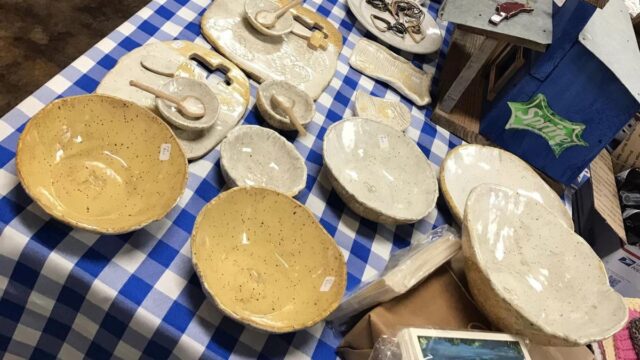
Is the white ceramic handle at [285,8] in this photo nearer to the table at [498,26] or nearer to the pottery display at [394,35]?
the pottery display at [394,35]

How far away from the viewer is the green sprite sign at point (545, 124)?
139 cm

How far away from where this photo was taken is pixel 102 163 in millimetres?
978

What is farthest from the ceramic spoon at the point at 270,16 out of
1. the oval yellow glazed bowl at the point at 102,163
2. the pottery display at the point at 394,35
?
the oval yellow glazed bowl at the point at 102,163

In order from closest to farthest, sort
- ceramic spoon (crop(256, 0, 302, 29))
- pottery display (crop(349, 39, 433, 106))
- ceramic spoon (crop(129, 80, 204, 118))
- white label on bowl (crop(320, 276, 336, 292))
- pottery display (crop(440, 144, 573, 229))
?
white label on bowl (crop(320, 276, 336, 292)) < ceramic spoon (crop(129, 80, 204, 118)) < pottery display (crop(440, 144, 573, 229)) < ceramic spoon (crop(256, 0, 302, 29)) < pottery display (crop(349, 39, 433, 106))

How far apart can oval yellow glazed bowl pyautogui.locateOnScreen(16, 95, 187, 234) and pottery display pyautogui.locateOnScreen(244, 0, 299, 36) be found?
55cm

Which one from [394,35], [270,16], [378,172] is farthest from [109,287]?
[394,35]

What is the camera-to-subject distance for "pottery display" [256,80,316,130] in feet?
3.98

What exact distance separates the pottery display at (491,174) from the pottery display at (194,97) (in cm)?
61

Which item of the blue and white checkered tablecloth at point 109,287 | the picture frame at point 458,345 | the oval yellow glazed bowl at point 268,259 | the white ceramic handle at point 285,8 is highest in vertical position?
the white ceramic handle at point 285,8

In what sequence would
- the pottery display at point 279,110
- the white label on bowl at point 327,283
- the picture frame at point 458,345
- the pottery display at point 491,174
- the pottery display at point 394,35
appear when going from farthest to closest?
the pottery display at point 394,35 → the pottery display at point 491,174 → the pottery display at point 279,110 → the white label on bowl at point 327,283 → the picture frame at point 458,345

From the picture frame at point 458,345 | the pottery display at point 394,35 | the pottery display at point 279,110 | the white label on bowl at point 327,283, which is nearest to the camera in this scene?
the picture frame at point 458,345

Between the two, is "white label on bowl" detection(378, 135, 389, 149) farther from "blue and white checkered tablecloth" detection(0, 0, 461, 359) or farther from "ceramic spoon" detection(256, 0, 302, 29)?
"ceramic spoon" detection(256, 0, 302, 29)

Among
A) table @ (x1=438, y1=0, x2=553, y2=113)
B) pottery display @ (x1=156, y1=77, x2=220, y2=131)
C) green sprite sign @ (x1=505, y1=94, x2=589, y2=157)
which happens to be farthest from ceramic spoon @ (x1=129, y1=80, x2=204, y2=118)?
green sprite sign @ (x1=505, y1=94, x2=589, y2=157)

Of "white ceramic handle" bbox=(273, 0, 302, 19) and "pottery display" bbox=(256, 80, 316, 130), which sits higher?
"white ceramic handle" bbox=(273, 0, 302, 19)
